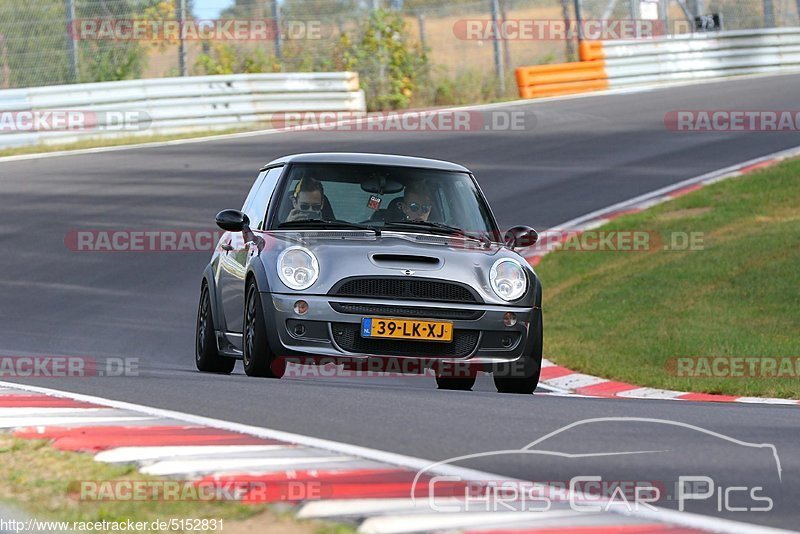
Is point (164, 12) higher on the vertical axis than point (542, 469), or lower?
higher

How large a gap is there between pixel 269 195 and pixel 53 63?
1622 cm

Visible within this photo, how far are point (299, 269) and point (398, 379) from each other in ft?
9.05

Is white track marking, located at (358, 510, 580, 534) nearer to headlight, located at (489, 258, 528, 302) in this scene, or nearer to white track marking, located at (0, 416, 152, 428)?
white track marking, located at (0, 416, 152, 428)

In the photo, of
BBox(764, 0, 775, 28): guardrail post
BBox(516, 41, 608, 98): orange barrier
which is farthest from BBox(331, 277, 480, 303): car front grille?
BBox(764, 0, 775, 28): guardrail post

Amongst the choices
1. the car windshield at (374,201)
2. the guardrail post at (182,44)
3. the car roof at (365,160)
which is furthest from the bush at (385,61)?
the car windshield at (374,201)

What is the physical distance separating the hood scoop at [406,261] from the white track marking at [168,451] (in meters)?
3.12

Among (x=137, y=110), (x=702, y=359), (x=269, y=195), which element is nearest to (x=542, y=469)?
(x=269, y=195)

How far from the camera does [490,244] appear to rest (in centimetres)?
896

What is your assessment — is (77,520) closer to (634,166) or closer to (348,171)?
(348,171)

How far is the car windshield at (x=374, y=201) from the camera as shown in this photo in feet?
29.7

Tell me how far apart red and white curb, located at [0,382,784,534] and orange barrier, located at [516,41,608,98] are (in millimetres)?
23888

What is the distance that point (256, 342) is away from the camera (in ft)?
27.8

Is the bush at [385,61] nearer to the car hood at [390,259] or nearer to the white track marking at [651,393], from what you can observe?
the white track marking at [651,393]

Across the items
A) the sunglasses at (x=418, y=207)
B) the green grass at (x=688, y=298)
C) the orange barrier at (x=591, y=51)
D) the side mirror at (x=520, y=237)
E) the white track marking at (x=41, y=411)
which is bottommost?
the green grass at (x=688, y=298)
